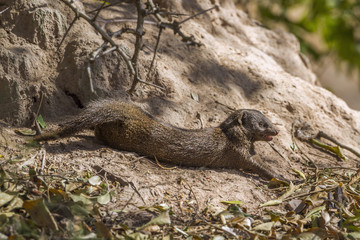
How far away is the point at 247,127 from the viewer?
5016mm

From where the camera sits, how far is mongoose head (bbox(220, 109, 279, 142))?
4973mm

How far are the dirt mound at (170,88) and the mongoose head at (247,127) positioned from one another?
240 millimetres

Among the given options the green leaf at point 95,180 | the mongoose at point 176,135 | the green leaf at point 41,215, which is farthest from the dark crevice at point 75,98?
the green leaf at point 41,215

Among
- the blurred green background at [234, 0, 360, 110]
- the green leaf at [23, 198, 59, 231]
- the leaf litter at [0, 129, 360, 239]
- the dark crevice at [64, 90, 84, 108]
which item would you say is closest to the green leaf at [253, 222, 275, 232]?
the leaf litter at [0, 129, 360, 239]

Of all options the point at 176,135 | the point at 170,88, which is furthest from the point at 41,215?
the point at 170,88

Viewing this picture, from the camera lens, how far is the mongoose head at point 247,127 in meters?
4.97

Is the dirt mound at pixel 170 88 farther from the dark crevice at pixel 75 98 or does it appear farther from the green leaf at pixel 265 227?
the green leaf at pixel 265 227

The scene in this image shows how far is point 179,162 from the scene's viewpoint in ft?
14.9

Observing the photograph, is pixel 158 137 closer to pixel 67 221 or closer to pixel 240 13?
pixel 67 221

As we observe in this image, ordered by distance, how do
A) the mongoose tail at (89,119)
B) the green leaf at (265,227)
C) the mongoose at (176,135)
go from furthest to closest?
the mongoose at (176,135) < the mongoose tail at (89,119) < the green leaf at (265,227)

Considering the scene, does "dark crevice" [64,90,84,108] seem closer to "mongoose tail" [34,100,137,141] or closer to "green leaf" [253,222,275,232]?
"mongoose tail" [34,100,137,141]

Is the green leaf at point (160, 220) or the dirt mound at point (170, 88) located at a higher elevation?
the dirt mound at point (170, 88)

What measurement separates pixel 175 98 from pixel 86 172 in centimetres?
160

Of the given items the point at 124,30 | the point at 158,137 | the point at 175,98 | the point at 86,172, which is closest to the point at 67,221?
the point at 86,172
